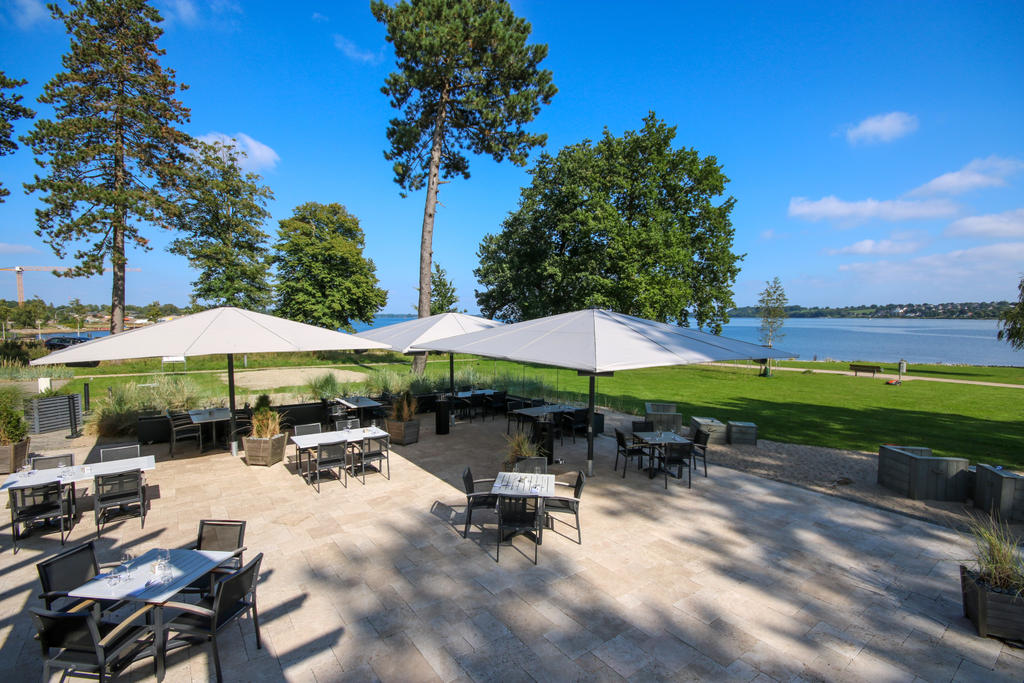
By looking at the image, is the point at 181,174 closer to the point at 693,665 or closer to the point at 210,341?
the point at 210,341

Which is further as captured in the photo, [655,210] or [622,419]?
[655,210]

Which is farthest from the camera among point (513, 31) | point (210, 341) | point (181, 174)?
point (181, 174)

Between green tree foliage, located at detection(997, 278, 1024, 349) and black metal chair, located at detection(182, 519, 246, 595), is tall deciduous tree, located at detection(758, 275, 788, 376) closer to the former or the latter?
green tree foliage, located at detection(997, 278, 1024, 349)

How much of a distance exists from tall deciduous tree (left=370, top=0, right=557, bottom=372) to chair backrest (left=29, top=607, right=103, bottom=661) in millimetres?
13823

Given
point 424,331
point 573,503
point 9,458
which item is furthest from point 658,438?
point 9,458

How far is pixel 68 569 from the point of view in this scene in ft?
11.0

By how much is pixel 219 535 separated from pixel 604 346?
15.5 ft

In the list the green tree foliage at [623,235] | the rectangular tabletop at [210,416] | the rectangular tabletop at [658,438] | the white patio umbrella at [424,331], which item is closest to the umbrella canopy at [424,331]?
the white patio umbrella at [424,331]

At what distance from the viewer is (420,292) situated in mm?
16547

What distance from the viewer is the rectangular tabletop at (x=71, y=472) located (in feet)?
17.0

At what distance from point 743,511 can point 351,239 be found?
36302 millimetres

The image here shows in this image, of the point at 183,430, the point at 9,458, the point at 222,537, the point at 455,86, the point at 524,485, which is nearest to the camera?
the point at 222,537

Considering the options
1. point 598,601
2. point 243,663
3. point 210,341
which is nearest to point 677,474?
point 598,601

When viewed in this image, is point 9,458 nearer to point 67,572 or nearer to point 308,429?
point 308,429
